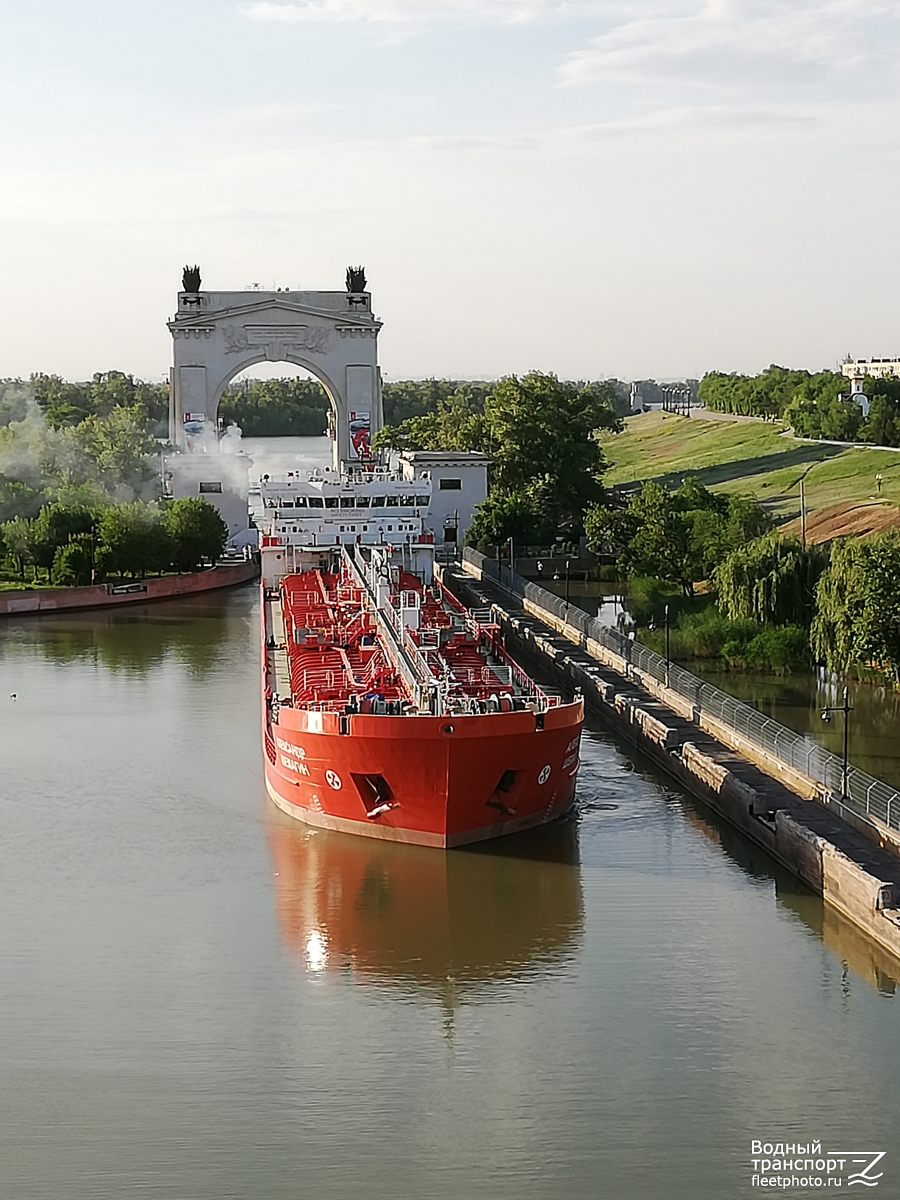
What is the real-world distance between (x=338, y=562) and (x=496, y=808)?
16.5 metres

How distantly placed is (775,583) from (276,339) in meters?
33.2

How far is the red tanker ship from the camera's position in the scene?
1808 cm

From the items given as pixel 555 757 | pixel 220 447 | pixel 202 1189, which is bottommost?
pixel 202 1189

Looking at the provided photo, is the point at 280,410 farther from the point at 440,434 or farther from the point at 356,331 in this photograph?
the point at 356,331

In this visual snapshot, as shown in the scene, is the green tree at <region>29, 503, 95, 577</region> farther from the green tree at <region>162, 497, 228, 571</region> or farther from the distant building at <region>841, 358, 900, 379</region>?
the distant building at <region>841, 358, 900, 379</region>

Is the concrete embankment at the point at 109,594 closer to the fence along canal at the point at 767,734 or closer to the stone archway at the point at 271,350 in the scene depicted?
the stone archway at the point at 271,350

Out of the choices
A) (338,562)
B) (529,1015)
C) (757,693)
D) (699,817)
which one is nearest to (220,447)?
(338,562)

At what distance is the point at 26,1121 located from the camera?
1227 cm

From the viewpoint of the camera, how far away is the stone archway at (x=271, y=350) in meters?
60.2

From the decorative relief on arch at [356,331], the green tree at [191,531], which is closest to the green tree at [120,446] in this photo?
the decorative relief on arch at [356,331]

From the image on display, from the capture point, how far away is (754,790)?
758 inches

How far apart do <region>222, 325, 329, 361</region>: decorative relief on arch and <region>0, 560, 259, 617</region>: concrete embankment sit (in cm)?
1435

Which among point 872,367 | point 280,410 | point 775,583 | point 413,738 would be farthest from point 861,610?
point 872,367

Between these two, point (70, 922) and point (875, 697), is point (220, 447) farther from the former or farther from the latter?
point (70, 922)
